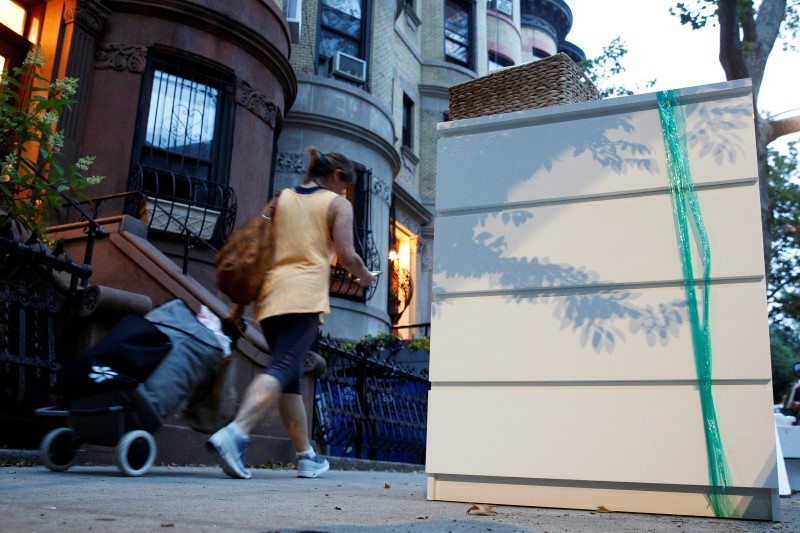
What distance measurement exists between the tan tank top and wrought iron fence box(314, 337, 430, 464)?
4498mm

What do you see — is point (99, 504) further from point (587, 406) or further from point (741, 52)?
point (741, 52)

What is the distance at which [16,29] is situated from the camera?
11.2m

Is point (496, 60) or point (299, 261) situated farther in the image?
point (496, 60)

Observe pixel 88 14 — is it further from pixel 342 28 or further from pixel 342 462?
pixel 342 28

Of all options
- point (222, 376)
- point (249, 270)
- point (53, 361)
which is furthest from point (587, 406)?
point (53, 361)

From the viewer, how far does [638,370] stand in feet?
11.9

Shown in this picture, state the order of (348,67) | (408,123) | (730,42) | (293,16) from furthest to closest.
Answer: (408,123), (348,67), (293,16), (730,42)

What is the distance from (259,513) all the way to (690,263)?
2.31 metres

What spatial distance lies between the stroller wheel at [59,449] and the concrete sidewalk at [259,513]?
52cm

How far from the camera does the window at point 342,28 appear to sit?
18141mm

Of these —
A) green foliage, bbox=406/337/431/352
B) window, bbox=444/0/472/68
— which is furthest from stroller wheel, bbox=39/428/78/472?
window, bbox=444/0/472/68

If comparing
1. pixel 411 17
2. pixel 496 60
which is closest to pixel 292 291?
pixel 411 17

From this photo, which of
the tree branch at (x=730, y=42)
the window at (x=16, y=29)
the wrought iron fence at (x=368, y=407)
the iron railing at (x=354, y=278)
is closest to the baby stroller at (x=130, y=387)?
the wrought iron fence at (x=368, y=407)

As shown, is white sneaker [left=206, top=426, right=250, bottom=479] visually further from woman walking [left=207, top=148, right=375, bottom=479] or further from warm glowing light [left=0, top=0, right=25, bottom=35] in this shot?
warm glowing light [left=0, top=0, right=25, bottom=35]
